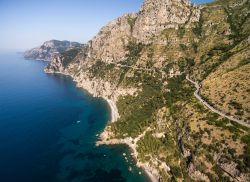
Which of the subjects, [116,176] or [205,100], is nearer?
[116,176]

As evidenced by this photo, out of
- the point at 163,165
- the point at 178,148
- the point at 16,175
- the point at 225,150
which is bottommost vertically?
the point at 16,175

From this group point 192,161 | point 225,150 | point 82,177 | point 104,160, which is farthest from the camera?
point 104,160

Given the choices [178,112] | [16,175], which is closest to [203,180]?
[178,112]

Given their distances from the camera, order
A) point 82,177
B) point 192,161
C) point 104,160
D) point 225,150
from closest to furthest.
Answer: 1. point 225,150
2. point 192,161
3. point 82,177
4. point 104,160

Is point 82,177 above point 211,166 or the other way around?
the other way around

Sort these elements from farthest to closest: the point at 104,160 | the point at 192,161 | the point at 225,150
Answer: the point at 104,160
the point at 192,161
the point at 225,150

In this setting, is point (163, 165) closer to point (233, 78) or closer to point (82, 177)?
point (82, 177)

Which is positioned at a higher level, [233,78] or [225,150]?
[233,78]

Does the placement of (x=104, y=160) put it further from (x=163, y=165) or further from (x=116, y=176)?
(x=163, y=165)

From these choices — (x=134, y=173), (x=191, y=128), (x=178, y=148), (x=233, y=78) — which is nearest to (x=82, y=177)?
(x=134, y=173)
